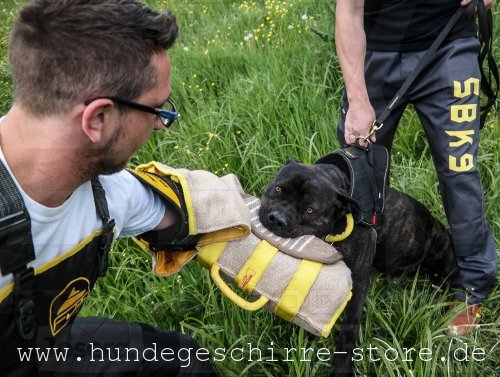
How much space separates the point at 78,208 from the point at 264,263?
2.27ft

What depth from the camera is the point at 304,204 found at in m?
2.20

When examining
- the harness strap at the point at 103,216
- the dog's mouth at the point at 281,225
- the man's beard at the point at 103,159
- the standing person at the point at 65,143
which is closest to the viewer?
the standing person at the point at 65,143

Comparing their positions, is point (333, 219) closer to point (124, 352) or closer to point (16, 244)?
point (124, 352)

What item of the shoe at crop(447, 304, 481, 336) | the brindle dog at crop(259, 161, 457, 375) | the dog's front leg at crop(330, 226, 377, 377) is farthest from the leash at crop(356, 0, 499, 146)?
the shoe at crop(447, 304, 481, 336)

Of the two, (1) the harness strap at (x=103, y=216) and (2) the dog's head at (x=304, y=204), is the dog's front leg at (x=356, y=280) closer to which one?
(2) the dog's head at (x=304, y=204)

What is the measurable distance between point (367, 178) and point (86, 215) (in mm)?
1219

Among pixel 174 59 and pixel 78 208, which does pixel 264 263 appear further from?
pixel 174 59

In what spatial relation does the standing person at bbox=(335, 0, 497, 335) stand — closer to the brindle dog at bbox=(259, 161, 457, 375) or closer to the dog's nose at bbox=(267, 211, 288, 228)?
the brindle dog at bbox=(259, 161, 457, 375)

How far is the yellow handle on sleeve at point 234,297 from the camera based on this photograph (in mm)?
1756

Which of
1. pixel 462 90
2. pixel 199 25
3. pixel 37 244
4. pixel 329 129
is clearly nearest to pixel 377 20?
pixel 462 90

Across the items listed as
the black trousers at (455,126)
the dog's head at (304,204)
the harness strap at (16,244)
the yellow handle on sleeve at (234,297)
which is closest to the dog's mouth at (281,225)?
the dog's head at (304,204)

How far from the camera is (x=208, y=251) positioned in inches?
74.5

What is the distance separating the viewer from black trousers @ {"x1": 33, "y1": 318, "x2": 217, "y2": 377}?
1.75 meters

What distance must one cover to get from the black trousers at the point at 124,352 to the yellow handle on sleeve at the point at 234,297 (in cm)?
31
